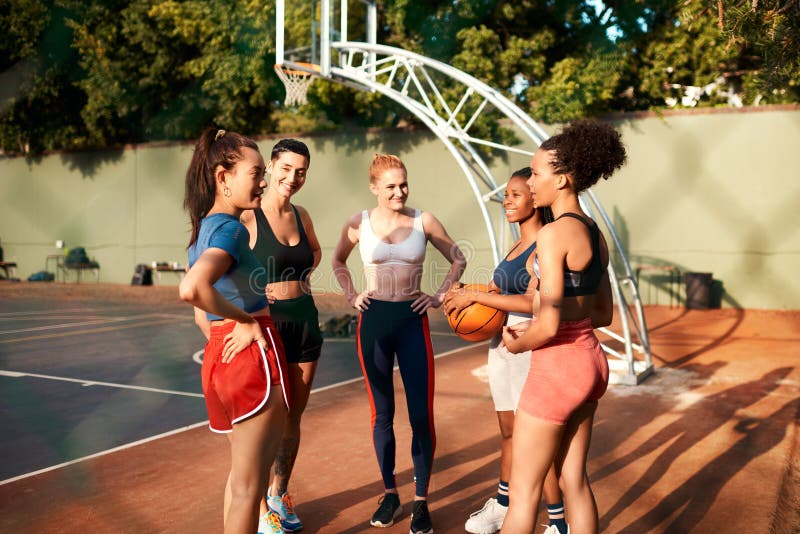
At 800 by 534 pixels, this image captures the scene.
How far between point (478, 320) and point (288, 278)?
966 millimetres

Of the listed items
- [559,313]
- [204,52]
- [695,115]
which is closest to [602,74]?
[695,115]

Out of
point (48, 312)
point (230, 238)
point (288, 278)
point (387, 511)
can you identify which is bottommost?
point (48, 312)

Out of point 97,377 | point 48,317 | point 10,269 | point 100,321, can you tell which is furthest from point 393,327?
point 10,269

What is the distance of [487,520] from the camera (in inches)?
144

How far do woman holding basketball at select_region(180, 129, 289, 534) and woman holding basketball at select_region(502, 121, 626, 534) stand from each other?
875mm

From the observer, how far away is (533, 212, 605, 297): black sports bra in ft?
8.52

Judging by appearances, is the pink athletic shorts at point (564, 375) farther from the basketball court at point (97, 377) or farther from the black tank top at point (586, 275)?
the basketball court at point (97, 377)

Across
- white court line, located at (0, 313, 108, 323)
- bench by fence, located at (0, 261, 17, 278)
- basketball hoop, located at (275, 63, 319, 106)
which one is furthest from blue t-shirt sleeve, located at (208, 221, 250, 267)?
bench by fence, located at (0, 261, 17, 278)

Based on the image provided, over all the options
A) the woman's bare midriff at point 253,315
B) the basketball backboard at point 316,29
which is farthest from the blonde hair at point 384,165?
the basketball backboard at point 316,29

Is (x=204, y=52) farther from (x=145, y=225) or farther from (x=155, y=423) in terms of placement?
(x=155, y=423)

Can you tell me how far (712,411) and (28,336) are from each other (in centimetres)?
866

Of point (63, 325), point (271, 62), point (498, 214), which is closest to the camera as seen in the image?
point (63, 325)

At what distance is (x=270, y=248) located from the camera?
3533 mm

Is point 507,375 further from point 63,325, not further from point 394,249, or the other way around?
point 63,325
